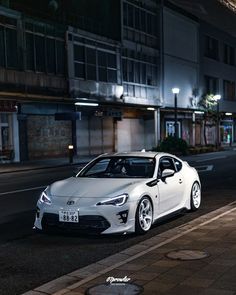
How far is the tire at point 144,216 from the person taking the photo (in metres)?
8.27

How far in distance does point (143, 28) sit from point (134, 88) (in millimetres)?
5357

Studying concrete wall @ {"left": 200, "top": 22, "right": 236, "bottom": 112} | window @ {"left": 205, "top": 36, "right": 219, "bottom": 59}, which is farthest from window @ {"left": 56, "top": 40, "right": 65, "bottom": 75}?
window @ {"left": 205, "top": 36, "right": 219, "bottom": 59}

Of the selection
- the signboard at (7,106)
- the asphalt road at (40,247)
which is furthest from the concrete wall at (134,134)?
the asphalt road at (40,247)

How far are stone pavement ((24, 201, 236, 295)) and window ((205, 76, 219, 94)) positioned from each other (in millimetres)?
47627

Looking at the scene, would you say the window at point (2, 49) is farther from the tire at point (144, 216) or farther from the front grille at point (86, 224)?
the front grille at point (86, 224)

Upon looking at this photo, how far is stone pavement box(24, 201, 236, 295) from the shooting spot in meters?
5.34

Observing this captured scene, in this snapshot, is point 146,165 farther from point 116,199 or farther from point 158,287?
point 158,287

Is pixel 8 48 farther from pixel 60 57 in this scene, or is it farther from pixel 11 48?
pixel 60 57

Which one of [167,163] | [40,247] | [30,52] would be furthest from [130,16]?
[40,247]

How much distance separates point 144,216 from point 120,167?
1385 millimetres

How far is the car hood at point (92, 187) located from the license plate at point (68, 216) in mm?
315

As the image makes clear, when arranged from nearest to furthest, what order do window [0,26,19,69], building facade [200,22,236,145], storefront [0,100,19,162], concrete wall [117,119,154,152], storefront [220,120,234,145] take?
1. window [0,26,19,69]
2. storefront [0,100,19,162]
3. concrete wall [117,119,154,152]
4. building facade [200,22,236,145]
5. storefront [220,120,234,145]

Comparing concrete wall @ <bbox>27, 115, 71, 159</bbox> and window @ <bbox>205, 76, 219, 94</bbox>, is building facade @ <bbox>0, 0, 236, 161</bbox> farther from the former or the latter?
window @ <bbox>205, 76, 219, 94</bbox>

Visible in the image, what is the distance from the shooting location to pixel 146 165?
952cm
